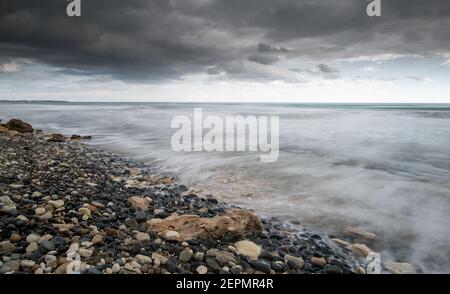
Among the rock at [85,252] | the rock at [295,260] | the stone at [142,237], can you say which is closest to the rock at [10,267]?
the rock at [85,252]

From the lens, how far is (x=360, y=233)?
417 centimetres

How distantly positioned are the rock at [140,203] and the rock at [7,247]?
1684 mm

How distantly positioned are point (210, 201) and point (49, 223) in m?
2.65

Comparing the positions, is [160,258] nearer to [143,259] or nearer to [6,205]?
[143,259]

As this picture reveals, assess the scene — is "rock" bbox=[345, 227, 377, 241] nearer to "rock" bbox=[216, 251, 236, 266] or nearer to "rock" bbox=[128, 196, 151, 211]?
"rock" bbox=[216, 251, 236, 266]

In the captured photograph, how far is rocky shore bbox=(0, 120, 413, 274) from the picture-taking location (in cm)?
277

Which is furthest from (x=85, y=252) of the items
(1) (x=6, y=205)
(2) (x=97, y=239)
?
(1) (x=6, y=205)

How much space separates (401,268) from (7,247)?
4350mm

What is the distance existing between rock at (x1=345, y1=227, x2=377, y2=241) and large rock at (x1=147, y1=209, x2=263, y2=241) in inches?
57.0

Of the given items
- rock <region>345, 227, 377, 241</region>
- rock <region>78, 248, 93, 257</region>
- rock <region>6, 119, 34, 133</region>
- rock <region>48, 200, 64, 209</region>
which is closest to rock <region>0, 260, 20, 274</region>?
rock <region>78, 248, 93, 257</region>

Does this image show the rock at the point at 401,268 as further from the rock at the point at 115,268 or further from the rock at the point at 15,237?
the rock at the point at 15,237

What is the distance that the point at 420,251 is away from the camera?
3809 millimetres
